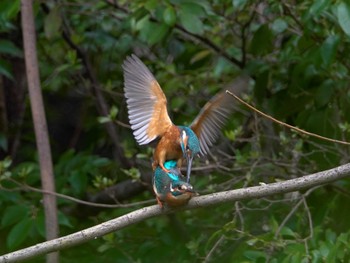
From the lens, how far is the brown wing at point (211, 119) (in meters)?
2.86

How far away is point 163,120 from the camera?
2844 mm

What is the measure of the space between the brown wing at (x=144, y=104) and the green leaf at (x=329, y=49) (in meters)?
0.69

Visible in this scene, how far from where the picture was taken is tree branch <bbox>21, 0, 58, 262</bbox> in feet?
11.1

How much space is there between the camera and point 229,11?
4.03m

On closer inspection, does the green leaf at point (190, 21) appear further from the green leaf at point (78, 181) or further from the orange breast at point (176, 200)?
the orange breast at point (176, 200)

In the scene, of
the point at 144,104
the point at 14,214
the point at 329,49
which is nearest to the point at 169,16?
the point at 329,49

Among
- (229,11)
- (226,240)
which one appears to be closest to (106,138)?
(229,11)

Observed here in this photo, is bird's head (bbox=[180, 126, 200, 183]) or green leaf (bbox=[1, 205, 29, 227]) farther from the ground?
bird's head (bbox=[180, 126, 200, 183])

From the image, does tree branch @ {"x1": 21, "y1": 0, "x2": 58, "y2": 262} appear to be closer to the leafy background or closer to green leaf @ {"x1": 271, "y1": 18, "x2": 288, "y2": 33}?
the leafy background

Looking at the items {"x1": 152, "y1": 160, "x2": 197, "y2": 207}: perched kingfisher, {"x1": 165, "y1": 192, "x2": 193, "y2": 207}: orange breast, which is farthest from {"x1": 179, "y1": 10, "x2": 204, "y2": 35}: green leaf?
{"x1": 165, "y1": 192, "x2": 193, "y2": 207}: orange breast

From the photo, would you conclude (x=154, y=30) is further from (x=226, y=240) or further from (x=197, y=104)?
(x=226, y=240)

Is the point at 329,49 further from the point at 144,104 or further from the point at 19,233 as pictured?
the point at 19,233

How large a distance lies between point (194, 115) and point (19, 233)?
91 centimetres

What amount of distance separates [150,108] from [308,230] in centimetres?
85
